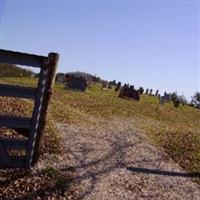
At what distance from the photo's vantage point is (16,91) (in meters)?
9.33

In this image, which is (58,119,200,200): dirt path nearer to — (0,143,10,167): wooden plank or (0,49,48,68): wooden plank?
(0,143,10,167): wooden plank

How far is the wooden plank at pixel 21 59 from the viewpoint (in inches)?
356

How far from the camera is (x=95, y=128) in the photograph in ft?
55.6

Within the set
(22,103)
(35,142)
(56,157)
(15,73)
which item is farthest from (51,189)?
(15,73)

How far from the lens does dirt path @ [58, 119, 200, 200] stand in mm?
9984

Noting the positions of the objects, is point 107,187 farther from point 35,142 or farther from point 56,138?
point 56,138

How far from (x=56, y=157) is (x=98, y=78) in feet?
190

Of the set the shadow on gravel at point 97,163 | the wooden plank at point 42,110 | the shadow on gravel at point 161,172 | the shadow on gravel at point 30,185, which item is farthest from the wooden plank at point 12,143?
the shadow on gravel at point 161,172

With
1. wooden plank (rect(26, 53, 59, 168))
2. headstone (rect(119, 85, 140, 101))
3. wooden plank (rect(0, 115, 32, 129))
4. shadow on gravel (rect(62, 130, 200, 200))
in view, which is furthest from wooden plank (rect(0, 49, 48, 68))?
headstone (rect(119, 85, 140, 101))

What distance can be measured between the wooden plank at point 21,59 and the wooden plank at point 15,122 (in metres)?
1.19

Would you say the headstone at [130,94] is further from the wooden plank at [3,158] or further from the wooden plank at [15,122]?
the wooden plank at [3,158]

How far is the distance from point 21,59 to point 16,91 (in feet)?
2.29

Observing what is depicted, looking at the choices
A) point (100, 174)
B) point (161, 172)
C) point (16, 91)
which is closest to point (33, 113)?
point (16, 91)

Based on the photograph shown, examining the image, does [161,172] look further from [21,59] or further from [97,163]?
[21,59]
